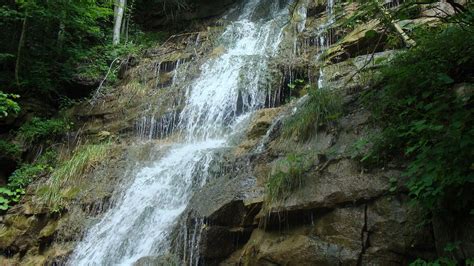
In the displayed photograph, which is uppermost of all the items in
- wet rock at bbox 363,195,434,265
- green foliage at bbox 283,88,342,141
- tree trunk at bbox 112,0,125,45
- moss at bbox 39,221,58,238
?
tree trunk at bbox 112,0,125,45

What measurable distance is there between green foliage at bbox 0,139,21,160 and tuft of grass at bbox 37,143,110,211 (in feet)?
4.36

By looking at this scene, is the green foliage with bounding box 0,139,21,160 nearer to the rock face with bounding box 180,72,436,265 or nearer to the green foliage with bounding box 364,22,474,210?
the rock face with bounding box 180,72,436,265

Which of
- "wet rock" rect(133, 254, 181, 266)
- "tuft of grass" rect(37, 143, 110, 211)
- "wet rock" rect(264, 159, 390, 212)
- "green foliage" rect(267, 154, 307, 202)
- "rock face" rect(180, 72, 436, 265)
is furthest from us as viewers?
"tuft of grass" rect(37, 143, 110, 211)

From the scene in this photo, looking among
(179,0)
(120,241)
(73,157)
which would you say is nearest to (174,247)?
(120,241)

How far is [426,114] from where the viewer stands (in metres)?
3.46

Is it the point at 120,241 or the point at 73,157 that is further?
the point at 73,157

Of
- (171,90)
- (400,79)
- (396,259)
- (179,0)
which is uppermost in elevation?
(179,0)

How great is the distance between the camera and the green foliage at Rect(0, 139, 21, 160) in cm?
879

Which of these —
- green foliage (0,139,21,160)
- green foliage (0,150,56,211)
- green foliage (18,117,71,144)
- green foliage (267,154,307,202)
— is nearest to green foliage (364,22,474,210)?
green foliage (267,154,307,202)

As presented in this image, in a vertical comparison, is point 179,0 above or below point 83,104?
above

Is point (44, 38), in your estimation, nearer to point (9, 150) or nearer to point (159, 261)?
point (9, 150)

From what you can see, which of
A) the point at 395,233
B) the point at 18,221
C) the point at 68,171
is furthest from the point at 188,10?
the point at 395,233

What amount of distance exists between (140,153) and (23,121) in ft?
13.1

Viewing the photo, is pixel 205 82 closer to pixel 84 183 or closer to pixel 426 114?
pixel 84 183
